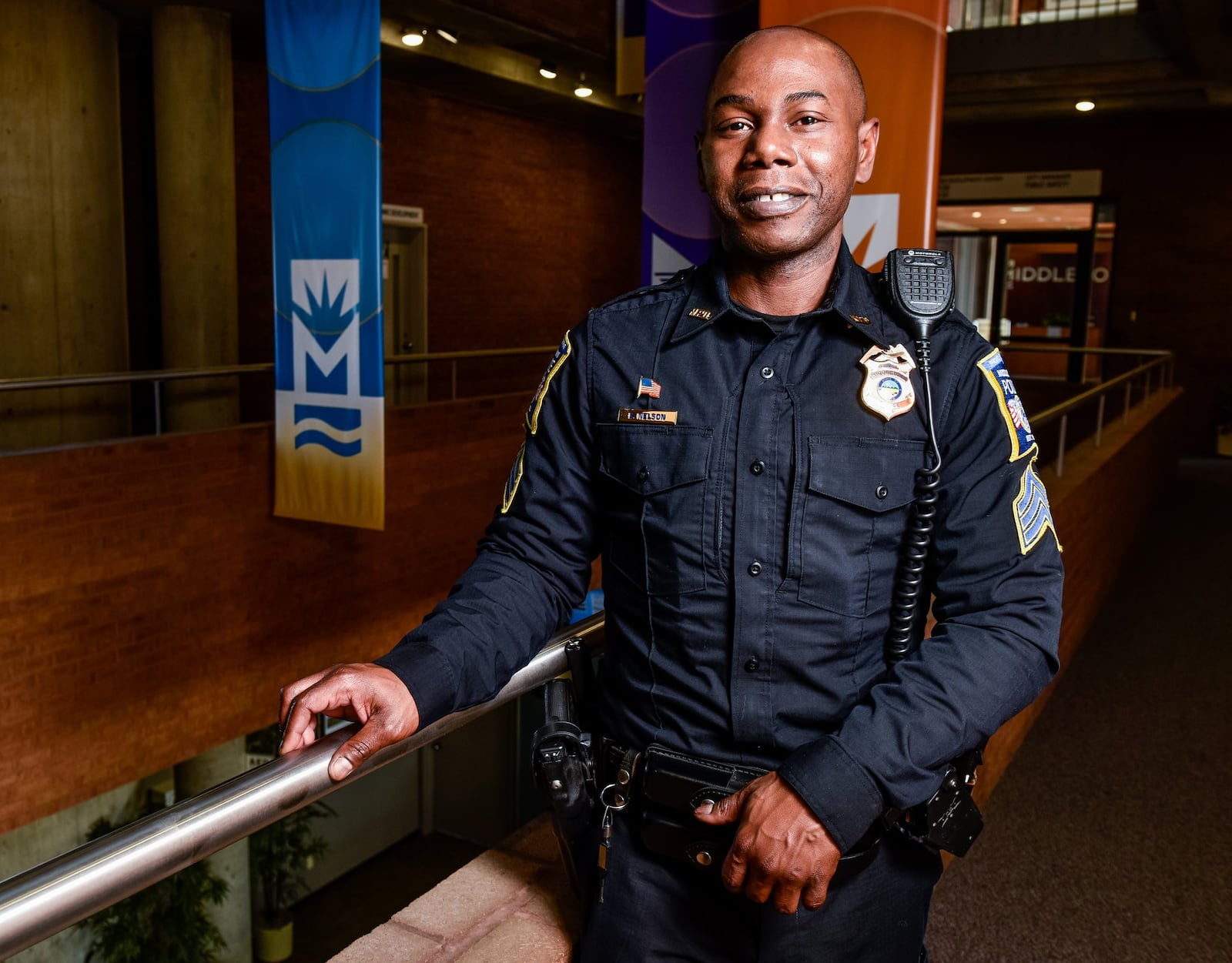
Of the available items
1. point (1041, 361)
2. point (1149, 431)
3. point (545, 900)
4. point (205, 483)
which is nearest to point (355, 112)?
point (205, 483)

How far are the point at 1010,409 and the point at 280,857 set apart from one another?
871 centimetres

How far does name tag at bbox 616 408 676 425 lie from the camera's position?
138 cm

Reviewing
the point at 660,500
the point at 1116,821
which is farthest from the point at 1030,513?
the point at 1116,821

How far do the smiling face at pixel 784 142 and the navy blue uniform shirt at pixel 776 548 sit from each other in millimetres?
81

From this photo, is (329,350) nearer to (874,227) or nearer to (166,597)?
(166,597)

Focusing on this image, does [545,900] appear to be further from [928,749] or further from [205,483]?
A: [205,483]

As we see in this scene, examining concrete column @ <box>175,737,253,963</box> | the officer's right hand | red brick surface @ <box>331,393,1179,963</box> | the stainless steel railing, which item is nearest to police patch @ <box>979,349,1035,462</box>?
the officer's right hand

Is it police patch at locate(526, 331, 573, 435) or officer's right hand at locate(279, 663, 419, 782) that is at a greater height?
police patch at locate(526, 331, 573, 435)

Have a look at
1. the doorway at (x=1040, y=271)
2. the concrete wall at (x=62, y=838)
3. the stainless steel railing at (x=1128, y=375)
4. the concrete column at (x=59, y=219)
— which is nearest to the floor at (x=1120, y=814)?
the stainless steel railing at (x=1128, y=375)

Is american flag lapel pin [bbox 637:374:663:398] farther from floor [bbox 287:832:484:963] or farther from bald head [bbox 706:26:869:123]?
floor [bbox 287:832:484:963]

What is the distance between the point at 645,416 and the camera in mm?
1389

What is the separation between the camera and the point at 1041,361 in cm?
1327

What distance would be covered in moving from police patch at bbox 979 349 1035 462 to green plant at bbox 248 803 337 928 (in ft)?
26.1

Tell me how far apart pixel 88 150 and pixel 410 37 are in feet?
8.98
